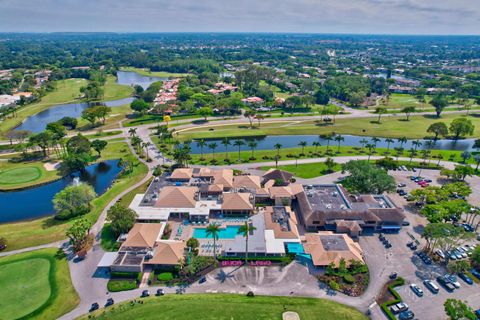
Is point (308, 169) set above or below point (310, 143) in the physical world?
above

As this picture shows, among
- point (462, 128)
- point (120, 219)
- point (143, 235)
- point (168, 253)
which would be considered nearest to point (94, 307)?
point (168, 253)

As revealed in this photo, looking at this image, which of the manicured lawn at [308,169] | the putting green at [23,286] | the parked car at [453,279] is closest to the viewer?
the putting green at [23,286]

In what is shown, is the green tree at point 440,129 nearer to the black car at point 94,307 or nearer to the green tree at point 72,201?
the green tree at point 72,201

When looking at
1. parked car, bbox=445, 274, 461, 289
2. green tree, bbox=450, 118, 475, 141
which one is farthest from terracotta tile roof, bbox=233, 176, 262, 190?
green tree, bbox=450, 118, 475, 141

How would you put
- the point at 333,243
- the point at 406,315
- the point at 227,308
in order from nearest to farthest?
the point at 406,315 → the point at 227,308 → the point at 333,243

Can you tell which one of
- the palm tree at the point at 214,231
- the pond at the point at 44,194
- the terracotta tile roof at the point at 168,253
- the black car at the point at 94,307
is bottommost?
the pond at the point at 44,194

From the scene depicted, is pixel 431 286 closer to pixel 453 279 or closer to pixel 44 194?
pixel 453 279

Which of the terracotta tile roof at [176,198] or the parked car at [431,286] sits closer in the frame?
the parked car at [431,286]

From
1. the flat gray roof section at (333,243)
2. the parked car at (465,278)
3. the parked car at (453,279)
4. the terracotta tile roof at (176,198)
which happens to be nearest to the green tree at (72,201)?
the terracotta tile roof at (176,198)
